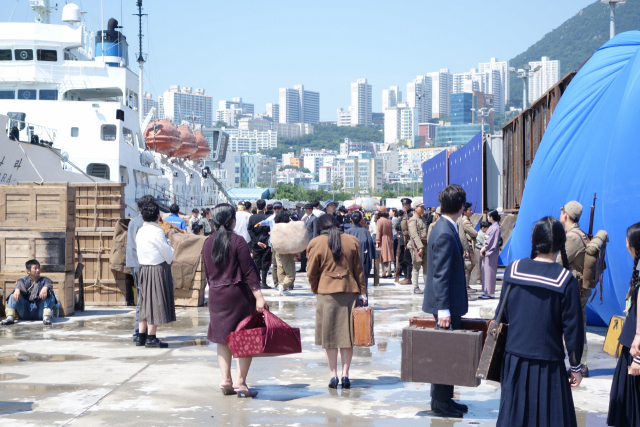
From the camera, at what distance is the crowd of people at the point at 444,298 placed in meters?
3.89

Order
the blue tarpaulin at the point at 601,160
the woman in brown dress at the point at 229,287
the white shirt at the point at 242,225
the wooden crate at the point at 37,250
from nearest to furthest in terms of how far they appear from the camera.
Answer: the woman in brown dress at the point at 229,287, the blue tarpaulin at the point at 601,160, the wooden crate at the point at 37,250, the white shirt at the point at 242,225

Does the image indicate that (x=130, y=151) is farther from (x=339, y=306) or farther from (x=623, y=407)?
(x=623, y=407)

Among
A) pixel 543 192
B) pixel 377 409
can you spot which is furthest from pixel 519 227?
pixel 377 409

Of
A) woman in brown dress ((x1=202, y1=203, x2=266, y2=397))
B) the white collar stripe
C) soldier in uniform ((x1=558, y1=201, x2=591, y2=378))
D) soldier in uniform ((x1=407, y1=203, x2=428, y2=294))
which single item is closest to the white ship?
soldier in uniform ((x1=407, y1=203, x2=428, y2=294))

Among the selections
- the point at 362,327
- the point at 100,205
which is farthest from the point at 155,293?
the point at 100,205

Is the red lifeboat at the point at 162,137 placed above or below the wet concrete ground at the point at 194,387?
above

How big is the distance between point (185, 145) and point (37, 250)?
41.9 meters

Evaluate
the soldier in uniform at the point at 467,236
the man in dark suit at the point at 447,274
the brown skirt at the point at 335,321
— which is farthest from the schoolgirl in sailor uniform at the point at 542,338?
the soldier in uniform at the point at 467,236

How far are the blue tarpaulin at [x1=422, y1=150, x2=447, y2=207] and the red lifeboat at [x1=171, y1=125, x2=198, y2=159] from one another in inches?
895

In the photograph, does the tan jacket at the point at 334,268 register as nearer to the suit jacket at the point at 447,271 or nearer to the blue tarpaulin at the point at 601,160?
the suit jacket at the point at 447,271

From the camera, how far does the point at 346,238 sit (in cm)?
628

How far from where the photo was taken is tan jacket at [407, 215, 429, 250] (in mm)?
12828

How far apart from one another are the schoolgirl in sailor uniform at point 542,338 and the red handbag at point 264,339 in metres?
2.26

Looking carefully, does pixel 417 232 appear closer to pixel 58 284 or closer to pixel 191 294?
pixel 191 294
